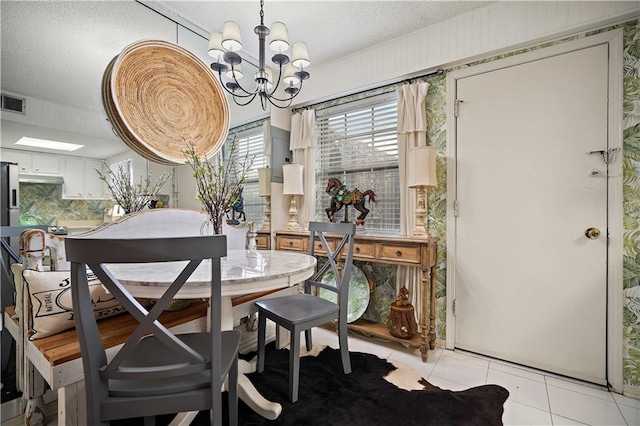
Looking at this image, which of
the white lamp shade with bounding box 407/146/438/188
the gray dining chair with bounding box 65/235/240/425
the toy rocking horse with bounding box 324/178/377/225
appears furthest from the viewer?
the toy rocking horse with bounding box 324/178/377/225

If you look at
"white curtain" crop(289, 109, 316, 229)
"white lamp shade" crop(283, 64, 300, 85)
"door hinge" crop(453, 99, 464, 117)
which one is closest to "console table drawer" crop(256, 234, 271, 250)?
"white curtain" crop(289, 109, 316, 229)

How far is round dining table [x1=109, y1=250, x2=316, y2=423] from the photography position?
113 cm

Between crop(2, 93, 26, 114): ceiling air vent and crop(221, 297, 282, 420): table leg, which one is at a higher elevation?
crop(2, 93, 26, 114): ceiling air vent

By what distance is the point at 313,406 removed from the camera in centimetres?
162

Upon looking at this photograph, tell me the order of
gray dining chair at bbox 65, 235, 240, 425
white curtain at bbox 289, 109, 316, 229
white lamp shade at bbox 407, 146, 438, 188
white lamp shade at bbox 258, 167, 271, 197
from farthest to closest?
white curtain at bbox 289, 109, 316, 229, white lamp shade at bbox 258, 167, 271, 197, white lamp shade at bbox 407, 146, 438, 188, gray dining chair at bbox 65, 235, 240, 425

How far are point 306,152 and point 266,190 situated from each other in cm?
62

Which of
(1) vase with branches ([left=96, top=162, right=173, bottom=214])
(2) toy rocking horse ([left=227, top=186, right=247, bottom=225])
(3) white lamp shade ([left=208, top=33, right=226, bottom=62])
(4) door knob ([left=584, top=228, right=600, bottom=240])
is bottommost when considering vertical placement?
→ (4) door knob ([left=584, top=228, right=600, bottom=240])

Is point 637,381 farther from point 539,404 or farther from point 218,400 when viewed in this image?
point 218,400

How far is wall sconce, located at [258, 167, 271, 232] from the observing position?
9.93 ft

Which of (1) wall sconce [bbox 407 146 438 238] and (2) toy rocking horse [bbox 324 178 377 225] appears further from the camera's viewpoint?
(2) toy rocking horse [bbox 324 178 377 225]

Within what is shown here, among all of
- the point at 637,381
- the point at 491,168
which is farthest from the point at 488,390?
the point at 491,168

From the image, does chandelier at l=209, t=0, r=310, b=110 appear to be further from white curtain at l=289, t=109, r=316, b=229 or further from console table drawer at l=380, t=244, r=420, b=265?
console table drawer at l=380, t=244, r=420, b=265

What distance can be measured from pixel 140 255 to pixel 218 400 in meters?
0.58

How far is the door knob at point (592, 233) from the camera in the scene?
1.87m
